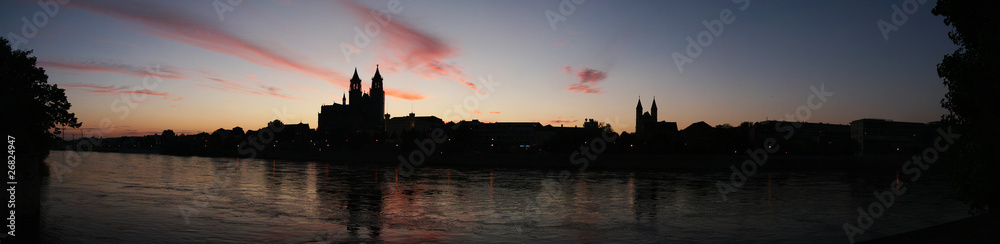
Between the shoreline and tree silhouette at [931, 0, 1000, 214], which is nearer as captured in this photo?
tree silhouette at [931, 0, 1000, 214]

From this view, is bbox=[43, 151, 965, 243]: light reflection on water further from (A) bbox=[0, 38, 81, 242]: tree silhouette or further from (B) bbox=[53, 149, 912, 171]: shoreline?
(B) bbox=[53, 149, 912, 171]: shoreline

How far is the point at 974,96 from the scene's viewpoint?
13227 mm

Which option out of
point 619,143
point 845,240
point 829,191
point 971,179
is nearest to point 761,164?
point 619,143

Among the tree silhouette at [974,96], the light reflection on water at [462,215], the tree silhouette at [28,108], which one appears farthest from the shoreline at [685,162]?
the tree silhouette at [974,96]

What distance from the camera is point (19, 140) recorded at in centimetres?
2708

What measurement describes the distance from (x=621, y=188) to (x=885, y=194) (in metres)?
16.8

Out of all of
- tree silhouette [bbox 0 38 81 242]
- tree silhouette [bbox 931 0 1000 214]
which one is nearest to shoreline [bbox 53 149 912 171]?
tree silhouette [bbox 0 38 81 242]

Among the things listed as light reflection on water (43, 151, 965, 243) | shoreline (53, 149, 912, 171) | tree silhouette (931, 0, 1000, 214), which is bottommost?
light reflection on water (43, 151, 965, 243)

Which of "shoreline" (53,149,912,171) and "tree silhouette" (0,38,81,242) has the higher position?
"tree silhouette" (0,38,81,242)

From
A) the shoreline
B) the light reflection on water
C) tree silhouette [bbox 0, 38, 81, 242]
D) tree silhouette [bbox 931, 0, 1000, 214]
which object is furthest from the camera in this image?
the shoreline

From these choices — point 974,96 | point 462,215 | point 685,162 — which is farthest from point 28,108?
point 685,162

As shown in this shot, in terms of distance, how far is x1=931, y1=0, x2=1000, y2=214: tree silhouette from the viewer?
42.3ft

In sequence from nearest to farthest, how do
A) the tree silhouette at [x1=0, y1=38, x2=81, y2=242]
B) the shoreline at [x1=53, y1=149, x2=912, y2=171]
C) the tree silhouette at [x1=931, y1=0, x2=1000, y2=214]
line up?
1. the tree silhouette at [x1=931, y1=0, x2=1000, y2=214]
2. the tree silhouette at [x1=0, y1=38, x2=81, y2=242]
3. the shoreline at [x1=53, y1=149, x2=912, y2=171]

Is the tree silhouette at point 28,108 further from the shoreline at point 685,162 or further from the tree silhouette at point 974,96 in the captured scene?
the shoreline at point 685,162
